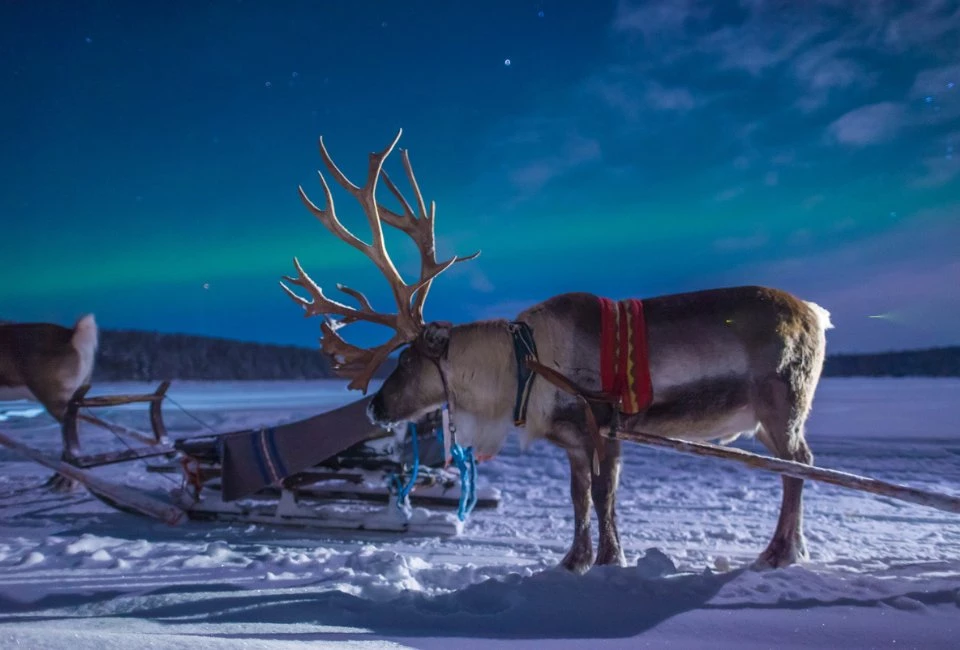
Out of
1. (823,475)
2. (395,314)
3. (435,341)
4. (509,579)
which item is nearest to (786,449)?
(823,475)

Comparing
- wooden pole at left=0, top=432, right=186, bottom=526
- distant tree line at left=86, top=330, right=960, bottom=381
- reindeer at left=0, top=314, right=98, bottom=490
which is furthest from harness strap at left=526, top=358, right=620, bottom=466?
distant tree line at left=86, top=330, right=960, bottom=381

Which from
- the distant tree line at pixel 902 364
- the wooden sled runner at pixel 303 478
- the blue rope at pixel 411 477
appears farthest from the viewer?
the distant tree line at pixel 902 364

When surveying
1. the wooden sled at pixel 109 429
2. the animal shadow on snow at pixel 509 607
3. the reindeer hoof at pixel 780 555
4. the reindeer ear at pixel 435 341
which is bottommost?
the animal shadow on snow at pixel 509 607

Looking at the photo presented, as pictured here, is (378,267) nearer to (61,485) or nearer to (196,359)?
(61,485)

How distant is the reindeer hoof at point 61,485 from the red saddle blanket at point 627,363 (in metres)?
5.66

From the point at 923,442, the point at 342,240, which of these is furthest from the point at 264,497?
the point at 923,442

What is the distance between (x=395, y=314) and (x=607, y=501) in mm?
1515

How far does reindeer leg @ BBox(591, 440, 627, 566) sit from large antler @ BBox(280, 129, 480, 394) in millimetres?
1214

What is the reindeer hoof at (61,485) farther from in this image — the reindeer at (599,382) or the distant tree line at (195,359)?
the distant tree line at (195,359)

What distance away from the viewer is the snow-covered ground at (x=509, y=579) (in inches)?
86.8

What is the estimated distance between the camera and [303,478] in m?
4.99

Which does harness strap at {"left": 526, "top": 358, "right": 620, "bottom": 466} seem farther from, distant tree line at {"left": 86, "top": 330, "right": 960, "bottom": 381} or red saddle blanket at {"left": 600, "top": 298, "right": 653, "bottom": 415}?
distant tree line at {"left": 86, "top": 330, "right": 960, "bottom": 381}

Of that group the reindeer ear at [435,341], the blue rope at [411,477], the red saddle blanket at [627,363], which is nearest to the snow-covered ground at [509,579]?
the blue rope at [411,477]

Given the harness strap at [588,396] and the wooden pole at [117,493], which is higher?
the harness strap at [588,396]
